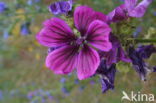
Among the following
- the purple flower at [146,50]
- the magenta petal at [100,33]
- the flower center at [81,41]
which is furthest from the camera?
the purple flower at [146,50]

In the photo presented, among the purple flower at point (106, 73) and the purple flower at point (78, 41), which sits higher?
the purple flower at point (78, 41)

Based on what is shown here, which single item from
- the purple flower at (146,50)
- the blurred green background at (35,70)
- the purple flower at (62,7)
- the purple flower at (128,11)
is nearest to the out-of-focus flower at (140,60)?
the purple flower at (146,50)

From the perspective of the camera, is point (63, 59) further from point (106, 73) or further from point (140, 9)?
point (140, 9)

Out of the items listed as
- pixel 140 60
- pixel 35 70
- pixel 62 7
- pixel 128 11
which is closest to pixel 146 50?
pixel 140 60

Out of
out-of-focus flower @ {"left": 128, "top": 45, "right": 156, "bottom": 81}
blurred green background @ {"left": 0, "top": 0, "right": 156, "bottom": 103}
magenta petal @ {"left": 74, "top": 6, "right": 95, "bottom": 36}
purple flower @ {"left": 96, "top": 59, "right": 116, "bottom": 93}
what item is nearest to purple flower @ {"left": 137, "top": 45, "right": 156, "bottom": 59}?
out-of-focus flower @ {"left": 128, "top": 45, "right": 156, "bottom": 81}

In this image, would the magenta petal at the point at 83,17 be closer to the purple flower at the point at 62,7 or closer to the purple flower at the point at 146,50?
the purple flower at the point at 62,7

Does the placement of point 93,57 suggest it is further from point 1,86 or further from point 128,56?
point 1,86

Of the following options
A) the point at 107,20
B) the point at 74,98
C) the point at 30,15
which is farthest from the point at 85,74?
the point at 74,98
